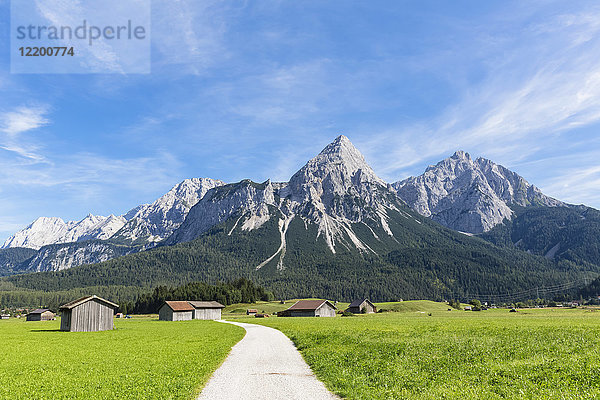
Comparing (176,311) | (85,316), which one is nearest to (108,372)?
(85,316)

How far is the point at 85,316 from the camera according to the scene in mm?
68625

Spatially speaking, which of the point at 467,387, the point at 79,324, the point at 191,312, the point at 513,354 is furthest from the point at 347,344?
the point at 191,312

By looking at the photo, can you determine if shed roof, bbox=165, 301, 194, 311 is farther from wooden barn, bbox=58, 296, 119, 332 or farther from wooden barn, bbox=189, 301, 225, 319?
wooden barn, bbox=58, 296, 119, 332

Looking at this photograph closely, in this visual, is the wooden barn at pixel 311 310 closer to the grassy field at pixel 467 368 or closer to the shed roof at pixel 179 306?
the shed roof at pixel 179 306

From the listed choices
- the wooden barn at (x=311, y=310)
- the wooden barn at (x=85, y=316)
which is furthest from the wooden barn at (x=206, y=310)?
the wooden barn at (x=85, y=316)

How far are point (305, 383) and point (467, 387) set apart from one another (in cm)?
837

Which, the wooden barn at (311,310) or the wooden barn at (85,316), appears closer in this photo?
the wooden barn at (85,316)

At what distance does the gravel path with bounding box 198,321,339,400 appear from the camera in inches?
687

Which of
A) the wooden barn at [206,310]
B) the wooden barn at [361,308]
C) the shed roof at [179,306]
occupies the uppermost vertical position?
the shed roof at [179,306]

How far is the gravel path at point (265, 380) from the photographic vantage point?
17438mm

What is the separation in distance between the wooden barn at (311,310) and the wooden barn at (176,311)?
36047 millimetres

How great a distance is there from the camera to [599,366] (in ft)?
57.2

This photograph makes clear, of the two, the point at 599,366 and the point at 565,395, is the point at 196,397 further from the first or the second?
the point at 599,366

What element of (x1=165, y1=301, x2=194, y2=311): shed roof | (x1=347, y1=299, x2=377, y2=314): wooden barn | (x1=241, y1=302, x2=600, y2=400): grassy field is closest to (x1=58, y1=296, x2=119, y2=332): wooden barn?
(x1=165, y1=301, x2=194, y2=311): shed roof
